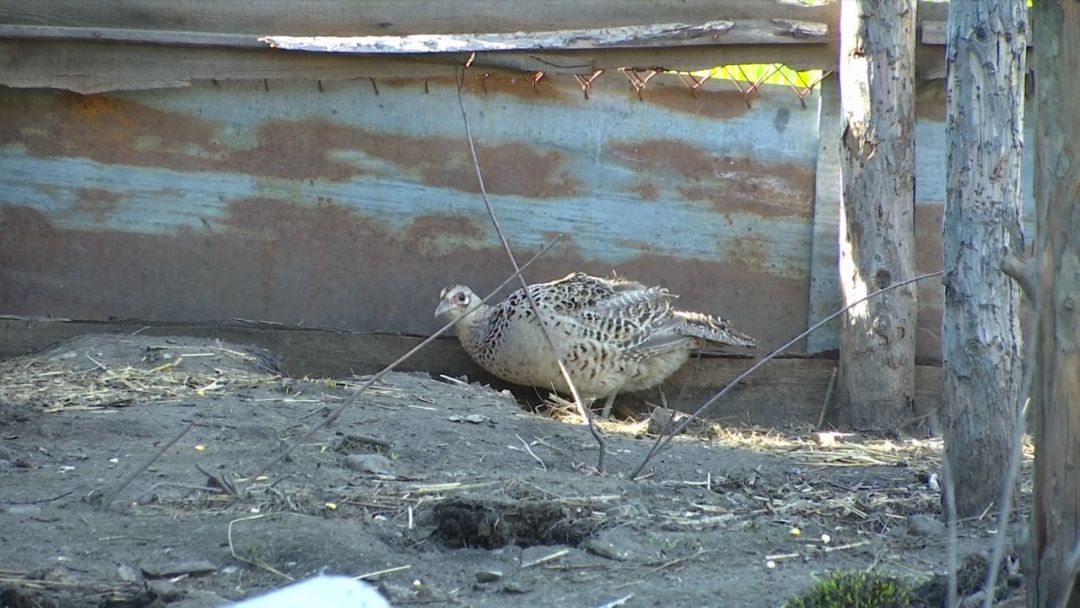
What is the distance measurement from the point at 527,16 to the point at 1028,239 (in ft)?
9.45

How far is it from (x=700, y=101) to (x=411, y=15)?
162 cm

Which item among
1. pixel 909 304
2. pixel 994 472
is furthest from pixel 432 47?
pixel 994 472

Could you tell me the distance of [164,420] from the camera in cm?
532

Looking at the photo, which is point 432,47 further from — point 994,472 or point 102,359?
point 994,472

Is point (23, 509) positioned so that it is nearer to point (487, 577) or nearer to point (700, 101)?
point (487, 577)

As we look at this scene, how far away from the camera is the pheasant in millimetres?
7102

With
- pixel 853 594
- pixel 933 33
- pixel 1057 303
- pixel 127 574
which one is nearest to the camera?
pixel 1057 303

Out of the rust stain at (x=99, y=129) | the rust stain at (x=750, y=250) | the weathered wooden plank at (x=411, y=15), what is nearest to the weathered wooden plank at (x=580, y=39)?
the weathered wooden plank at (x=411, y=15)

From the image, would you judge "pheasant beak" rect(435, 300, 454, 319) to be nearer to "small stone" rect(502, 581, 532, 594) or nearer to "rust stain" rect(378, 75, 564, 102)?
"rust stain" rect(378, 75, 564, 102)

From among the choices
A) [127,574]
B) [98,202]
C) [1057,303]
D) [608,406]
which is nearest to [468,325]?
[608,406]

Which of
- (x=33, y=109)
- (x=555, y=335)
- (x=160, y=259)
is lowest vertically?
(x=555, y=335)

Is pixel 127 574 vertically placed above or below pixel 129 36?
below

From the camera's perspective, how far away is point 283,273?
23.6ft

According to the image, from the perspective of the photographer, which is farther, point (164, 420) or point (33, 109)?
point (33, 109)
